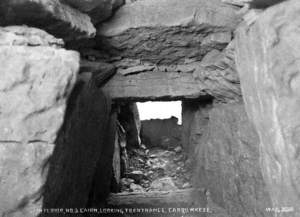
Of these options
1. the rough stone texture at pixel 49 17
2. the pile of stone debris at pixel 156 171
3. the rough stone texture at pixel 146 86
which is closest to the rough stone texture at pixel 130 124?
the pile of stone debris at pixel 156 171

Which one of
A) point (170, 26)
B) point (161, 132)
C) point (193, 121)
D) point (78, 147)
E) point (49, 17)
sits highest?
point (170, 26)

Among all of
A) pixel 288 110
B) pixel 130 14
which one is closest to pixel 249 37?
pixel 288 110

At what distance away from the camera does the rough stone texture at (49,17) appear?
156 cm

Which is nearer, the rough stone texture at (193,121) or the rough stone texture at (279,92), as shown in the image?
the rough stone texture at (279,92)

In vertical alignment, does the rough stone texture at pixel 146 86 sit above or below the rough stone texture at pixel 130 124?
above

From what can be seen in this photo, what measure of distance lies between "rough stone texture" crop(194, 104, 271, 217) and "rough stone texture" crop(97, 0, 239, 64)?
27.0 inches

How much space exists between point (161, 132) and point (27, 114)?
17.1 ft

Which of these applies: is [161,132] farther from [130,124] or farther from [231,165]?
[231,165]

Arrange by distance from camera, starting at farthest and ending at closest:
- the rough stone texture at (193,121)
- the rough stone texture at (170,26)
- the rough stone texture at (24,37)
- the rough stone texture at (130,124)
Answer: the rough stone texture at (130,124)
the rough stone texture at (193,121)
the rough stone texture at (170,26)
the rough stone texture at (24,37)

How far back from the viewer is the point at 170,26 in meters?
2.31

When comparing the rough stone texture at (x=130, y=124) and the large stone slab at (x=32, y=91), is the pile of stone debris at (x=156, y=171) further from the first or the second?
the large stone slab at (x=32, y=91)

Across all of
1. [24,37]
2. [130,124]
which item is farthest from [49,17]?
[130,124]

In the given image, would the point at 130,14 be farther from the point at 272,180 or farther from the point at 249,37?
the point at 272,180

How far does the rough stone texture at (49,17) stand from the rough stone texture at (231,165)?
4.84 ft
